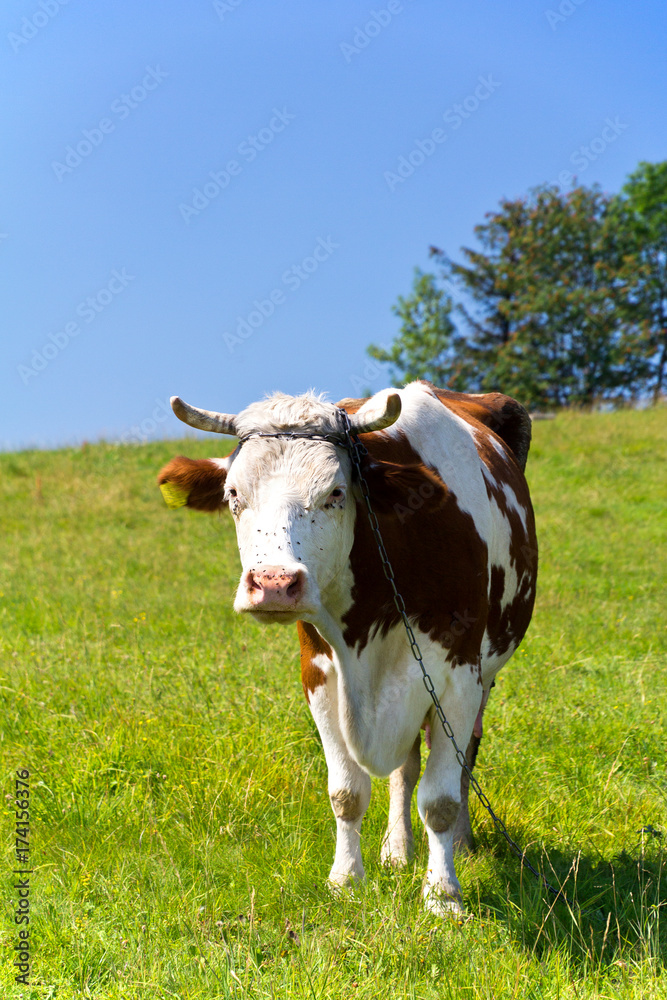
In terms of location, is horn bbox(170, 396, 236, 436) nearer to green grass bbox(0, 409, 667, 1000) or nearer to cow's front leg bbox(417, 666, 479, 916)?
cow's front leg bbox(417, 666, 479, 916)

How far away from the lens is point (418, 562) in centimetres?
370

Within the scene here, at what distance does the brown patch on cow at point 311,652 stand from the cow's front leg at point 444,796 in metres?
0.57

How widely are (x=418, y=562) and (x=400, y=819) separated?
1443mm

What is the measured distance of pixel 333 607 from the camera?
11.9ft

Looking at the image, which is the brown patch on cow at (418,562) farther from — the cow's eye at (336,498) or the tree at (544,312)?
the tree at (544,312)

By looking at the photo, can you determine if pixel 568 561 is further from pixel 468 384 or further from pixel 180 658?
pixel 468 384

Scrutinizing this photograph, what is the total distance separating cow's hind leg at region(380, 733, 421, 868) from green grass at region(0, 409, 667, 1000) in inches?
5.1

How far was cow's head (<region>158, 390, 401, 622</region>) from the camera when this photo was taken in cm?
286

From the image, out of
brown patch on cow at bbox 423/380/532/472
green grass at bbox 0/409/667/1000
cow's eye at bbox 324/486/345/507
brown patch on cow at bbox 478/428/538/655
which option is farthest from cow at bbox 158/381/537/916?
brown patch on cow at bbox 423/380/532/472

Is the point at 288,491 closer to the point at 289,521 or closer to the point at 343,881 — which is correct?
the point at 289,521

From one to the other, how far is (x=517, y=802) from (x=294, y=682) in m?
2.04

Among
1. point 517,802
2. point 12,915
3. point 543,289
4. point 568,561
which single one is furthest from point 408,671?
point 543,289

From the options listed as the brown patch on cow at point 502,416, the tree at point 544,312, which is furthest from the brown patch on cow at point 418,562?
the tree at point 544,312

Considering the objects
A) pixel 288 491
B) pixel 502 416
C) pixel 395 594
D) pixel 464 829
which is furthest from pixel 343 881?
pixel 502 416
